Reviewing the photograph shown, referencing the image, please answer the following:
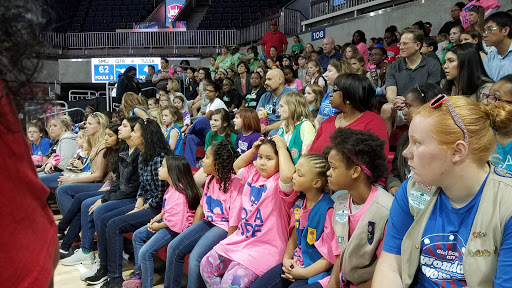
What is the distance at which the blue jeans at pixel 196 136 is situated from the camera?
643 centimetres

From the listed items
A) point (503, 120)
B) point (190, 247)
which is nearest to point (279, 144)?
point (190, 247)

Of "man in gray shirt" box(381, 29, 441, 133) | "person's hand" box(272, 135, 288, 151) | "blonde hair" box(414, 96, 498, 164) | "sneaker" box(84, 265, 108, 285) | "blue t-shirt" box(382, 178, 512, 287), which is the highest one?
"man in gray shirt" box(381, 29, 441, 133)

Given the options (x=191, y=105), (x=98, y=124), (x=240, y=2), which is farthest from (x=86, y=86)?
(x=98, y=124)

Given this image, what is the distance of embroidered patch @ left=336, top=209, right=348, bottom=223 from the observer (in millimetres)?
2652

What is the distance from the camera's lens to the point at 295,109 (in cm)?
420

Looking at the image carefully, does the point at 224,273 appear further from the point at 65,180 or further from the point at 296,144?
the point at 65,180

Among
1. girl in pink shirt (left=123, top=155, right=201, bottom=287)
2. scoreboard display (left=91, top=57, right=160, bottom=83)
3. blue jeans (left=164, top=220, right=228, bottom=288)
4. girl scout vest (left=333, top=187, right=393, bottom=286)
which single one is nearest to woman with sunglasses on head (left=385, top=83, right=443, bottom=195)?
girl scout vest (left=333, top=187, right=393, bottom=286)

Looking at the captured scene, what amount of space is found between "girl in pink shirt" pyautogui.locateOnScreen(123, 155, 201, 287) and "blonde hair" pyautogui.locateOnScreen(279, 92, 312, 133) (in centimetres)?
95

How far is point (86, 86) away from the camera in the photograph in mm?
19406

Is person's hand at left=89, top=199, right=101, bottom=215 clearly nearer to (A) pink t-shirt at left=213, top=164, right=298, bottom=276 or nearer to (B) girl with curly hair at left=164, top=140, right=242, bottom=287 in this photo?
(B) girl with curly hair at left=164, top=140, right=242, bottom=287

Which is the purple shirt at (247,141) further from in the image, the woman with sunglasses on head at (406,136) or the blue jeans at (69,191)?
the blue jeans at (69,191)

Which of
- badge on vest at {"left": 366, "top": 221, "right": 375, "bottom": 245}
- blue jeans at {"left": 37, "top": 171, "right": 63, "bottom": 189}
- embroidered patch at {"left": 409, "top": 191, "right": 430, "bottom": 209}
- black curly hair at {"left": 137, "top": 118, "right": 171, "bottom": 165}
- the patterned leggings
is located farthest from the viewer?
blue jeans at {"left": 37, "top": 171, "right": 63, "bottom": 189}

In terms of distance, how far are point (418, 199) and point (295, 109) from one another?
249 cm

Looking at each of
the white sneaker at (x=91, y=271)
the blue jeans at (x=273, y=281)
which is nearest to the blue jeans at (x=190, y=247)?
the blue jeans at (x=273, y=281)
